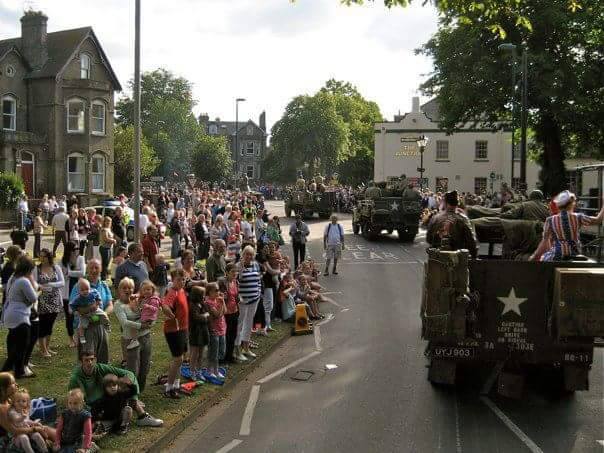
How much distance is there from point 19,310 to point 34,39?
117 ft

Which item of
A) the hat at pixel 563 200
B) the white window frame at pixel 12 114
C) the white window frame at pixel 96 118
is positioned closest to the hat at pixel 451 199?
the hat at pixel 563 200

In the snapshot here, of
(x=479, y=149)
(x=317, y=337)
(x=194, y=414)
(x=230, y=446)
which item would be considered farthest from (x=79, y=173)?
(x=230, y=446)

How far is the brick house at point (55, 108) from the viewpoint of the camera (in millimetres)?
39125

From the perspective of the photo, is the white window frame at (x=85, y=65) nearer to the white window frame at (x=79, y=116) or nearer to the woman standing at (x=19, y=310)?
the white window frame at (x=79, y=116)

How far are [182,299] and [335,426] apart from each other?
2540mm

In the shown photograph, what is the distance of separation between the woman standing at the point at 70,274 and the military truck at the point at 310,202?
96.6 ft

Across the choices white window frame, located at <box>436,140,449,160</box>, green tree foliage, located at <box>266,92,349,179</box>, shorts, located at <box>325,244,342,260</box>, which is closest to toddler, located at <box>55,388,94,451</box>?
shorts, located at <box>325,244,342,260</box>

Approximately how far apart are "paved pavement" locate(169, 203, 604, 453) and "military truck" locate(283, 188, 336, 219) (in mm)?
29311

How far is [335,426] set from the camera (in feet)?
27.5

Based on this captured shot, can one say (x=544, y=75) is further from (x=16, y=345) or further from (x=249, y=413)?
(x=16, y=345)

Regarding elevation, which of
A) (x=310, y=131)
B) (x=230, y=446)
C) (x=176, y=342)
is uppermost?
(x=310, y=131)

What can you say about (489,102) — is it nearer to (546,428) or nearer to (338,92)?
(546,428)

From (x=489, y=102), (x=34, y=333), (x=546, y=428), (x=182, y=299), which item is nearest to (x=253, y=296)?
(x=182, y=299)

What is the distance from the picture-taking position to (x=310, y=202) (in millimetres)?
42531
